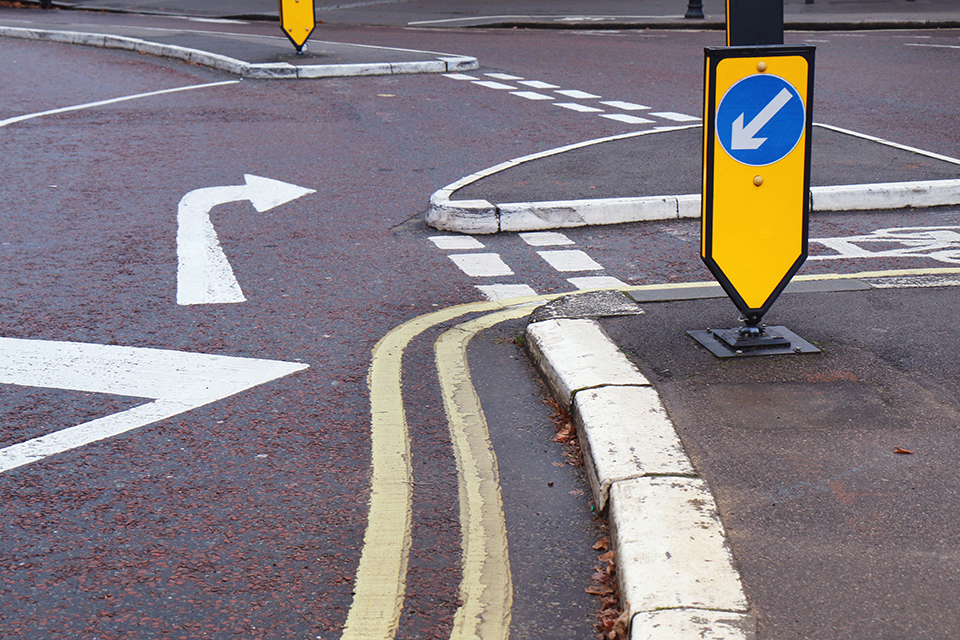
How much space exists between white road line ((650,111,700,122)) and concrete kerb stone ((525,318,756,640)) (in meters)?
7.05

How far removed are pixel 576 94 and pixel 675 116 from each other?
198cm

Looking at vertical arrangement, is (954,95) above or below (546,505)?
above

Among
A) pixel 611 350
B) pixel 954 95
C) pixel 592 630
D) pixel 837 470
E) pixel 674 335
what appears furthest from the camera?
pixel 954 95

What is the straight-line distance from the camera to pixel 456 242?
6.65 meters

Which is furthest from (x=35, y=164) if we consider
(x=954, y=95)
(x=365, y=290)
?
(x=954, y=95)

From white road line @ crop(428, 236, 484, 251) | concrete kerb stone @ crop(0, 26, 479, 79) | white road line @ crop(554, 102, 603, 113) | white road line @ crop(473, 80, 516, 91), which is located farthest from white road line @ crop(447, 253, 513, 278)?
concrete kerb stone @ crop(0, 26, 479, 79)

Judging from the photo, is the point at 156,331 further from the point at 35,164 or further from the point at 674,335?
the point at 35,164

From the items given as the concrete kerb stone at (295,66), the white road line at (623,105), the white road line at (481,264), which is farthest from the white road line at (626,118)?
the white road line at (481,264)

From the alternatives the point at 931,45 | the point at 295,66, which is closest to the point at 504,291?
the point at 295,66

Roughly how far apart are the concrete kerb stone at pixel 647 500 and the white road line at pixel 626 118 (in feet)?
22.7

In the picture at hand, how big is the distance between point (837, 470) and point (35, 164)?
7495 millimetres

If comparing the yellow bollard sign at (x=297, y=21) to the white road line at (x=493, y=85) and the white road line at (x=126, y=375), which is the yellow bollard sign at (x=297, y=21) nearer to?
the white road line at (x=493, y=85)

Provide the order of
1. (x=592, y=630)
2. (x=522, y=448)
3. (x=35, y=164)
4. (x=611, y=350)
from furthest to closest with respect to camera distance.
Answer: (x=35, y=164) < (x=611, y=350) < (x=522, y=448) < (x=592, y=630)

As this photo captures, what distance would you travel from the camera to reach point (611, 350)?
4277 millimetres
